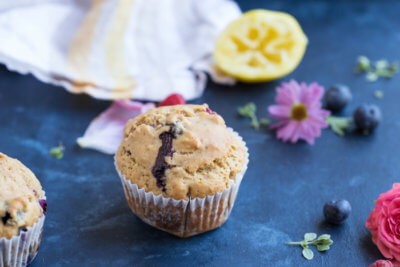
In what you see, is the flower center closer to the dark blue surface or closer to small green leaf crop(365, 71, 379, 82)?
the dark blue surface

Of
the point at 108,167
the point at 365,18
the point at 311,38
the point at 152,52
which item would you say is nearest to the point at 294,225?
the point at 108,167

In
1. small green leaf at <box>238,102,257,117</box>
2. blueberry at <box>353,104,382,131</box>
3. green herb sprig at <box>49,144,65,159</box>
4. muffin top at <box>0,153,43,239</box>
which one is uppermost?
muffin top at <box>0,153,43,239</box>

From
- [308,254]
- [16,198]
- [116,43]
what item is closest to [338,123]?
[308,254]

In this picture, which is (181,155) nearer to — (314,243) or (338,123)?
(314,243)

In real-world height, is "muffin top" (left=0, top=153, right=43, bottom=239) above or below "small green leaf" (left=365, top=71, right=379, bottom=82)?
above

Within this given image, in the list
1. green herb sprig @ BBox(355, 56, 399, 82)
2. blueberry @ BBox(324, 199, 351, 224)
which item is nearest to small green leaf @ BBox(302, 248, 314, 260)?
blueberry @ BBox(324, 199, 351, 224)
